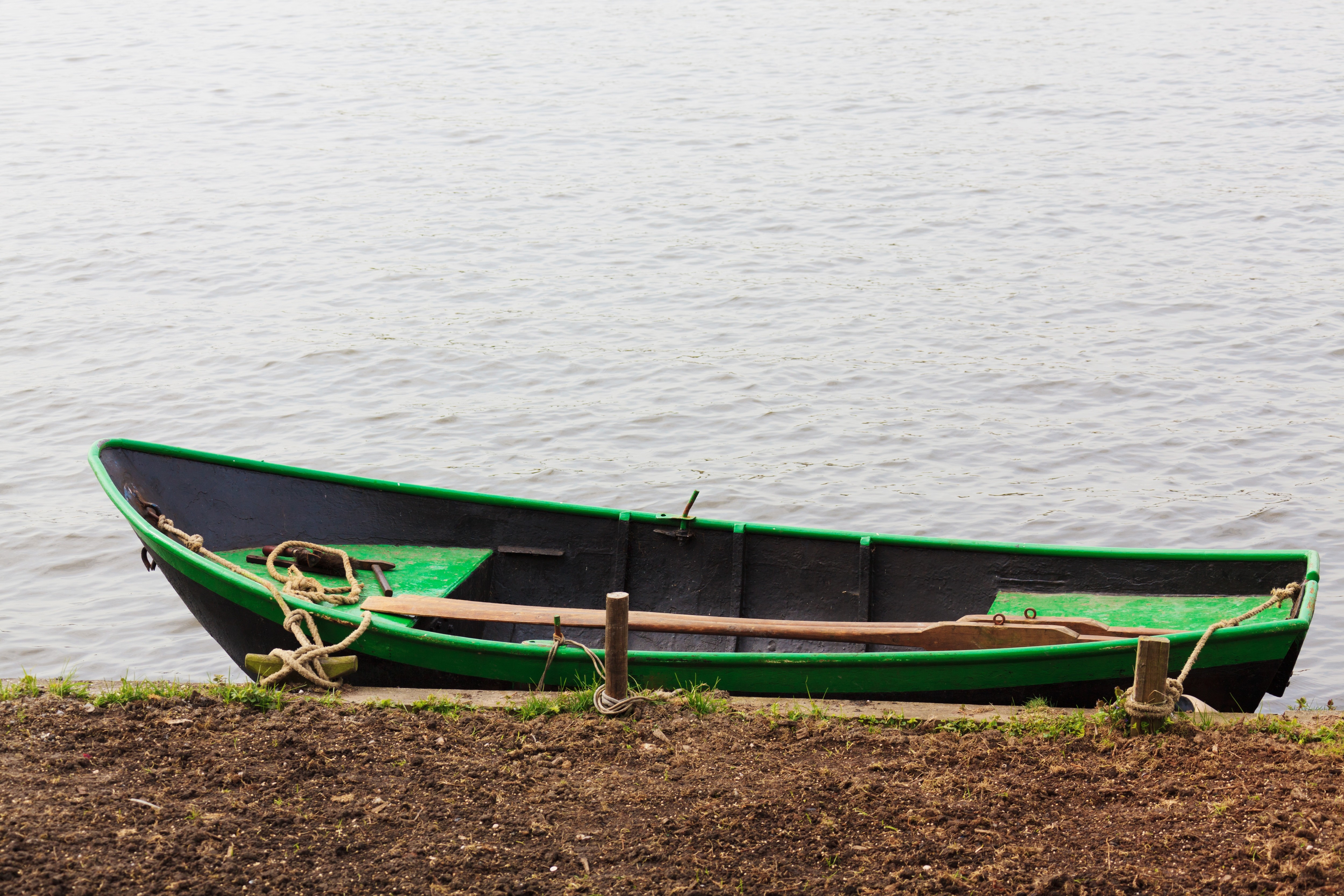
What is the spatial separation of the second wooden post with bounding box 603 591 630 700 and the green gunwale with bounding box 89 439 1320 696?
229 mm

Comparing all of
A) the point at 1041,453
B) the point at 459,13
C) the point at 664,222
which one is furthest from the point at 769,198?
the point at 459,13

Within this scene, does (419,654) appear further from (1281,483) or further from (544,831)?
(1281,483)

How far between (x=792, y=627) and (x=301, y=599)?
254 centimetres

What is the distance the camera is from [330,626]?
6.51 meters

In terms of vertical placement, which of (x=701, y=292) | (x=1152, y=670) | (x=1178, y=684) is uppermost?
(x=701, y=292)

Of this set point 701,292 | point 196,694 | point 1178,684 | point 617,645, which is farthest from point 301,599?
point 701,292

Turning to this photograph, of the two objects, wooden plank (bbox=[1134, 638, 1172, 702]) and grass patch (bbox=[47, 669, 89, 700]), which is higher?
wooden plank (bbox=[1134, 638, 1172, 702])

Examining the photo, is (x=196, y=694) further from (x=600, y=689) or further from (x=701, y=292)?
(x=701, y=292)

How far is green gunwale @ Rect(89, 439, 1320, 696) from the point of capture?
580cm

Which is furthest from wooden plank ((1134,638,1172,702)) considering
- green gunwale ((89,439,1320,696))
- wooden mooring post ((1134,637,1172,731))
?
green gunwale ((89,439,1320,696))

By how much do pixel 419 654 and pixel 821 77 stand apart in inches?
841

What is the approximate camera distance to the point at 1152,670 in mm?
5402

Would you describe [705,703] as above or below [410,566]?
below

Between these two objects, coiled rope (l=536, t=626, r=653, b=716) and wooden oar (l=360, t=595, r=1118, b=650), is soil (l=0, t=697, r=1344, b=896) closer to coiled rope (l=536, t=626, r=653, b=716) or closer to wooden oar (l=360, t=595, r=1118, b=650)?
coiled rope (l=536, t=626, r=653, b=716)
